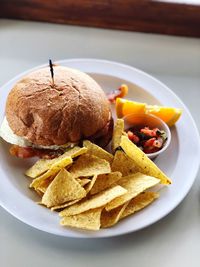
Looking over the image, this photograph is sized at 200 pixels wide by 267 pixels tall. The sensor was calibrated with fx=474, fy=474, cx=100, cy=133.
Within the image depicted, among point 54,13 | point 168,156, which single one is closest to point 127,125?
point 168,156

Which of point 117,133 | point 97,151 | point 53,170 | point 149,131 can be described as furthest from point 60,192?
point 149,131

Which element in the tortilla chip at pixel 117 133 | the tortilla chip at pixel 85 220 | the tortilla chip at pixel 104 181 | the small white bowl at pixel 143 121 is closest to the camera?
the tortilla chip at pixel 85 220

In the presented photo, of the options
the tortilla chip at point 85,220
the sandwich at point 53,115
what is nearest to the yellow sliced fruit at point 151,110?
the sandwich at point 53,115

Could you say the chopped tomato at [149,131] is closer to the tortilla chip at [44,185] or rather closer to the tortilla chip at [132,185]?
the tortilla chip at [132,185]

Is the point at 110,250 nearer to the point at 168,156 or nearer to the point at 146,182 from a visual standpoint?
the point at 146,182

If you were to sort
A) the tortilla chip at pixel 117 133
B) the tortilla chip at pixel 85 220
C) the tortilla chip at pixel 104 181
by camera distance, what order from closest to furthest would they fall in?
1. the tortilla chip at pixel 85 220
2. the tortilla chip at pixel 104 181
3. the tortilla chip at pixel 117 133

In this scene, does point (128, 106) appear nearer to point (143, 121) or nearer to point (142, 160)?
point (143, 121)
